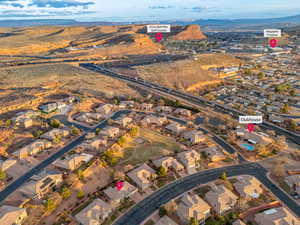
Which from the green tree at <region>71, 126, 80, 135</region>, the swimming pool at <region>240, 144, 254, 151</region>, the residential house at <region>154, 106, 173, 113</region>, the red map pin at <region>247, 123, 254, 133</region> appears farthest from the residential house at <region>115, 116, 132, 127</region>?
the red map pin at <region>247, 123, 254, 133</region>

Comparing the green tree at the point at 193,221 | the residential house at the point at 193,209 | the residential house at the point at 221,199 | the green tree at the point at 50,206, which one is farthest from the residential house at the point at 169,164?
the green tree at the point at 50,206

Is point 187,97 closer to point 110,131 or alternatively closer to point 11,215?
point 110,131

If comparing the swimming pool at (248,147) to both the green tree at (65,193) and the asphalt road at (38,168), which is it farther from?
the green tree at (65,193)

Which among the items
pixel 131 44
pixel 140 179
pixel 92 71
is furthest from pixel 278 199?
pixel 131 44

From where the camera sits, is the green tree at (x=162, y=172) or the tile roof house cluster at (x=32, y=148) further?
the tile roof house cluster at (x=32, y=148)

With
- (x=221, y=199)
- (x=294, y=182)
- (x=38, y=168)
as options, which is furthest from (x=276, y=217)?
(x=38, y=168)

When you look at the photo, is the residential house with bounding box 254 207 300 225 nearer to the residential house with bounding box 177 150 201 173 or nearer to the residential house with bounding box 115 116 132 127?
the residential house with bounding box 177 150 201 173
